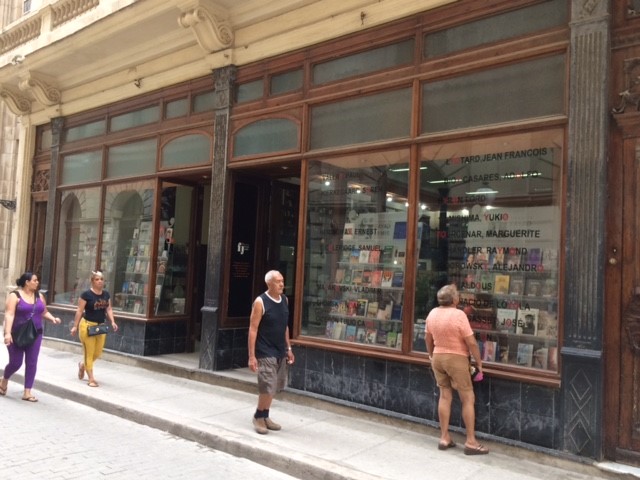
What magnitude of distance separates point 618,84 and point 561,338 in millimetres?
2466

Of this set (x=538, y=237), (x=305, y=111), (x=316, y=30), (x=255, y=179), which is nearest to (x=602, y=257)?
(x=538, y=237)

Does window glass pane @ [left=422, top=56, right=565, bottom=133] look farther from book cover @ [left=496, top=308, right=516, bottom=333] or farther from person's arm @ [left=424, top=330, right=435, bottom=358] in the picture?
person's arm @ [left=424, top=330, right=435, bottom=358]

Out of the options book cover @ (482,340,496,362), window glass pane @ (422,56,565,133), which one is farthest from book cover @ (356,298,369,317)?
window glass pane @ (422,56,565,133)

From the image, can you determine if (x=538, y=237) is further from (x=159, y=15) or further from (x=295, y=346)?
(x=159, y=15)

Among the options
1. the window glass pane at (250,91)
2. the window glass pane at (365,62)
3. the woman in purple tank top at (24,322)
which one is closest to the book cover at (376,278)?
the window glass pane at (365,62)

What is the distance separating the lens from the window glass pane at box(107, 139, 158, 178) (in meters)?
9.93

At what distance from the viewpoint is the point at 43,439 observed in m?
5.56

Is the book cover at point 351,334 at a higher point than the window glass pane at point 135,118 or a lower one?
lower

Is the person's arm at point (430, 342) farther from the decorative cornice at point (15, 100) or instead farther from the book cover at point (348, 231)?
the decorative cornice at point (15, 100)

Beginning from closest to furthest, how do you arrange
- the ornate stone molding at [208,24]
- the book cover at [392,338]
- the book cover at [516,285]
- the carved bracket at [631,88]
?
the carved bracket at [631,88]
the book cover at [516,285]
the book cover at [392,338]
the ornate stone molding at [208,24]

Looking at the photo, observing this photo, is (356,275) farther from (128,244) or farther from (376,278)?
(128,244)

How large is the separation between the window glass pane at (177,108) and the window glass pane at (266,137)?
62.1 inches

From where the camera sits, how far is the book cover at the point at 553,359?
5.19 m

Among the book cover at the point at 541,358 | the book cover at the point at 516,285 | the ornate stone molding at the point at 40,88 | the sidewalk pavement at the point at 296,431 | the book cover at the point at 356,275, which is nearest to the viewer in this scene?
the sidewalk pavement at the point at 296,431
